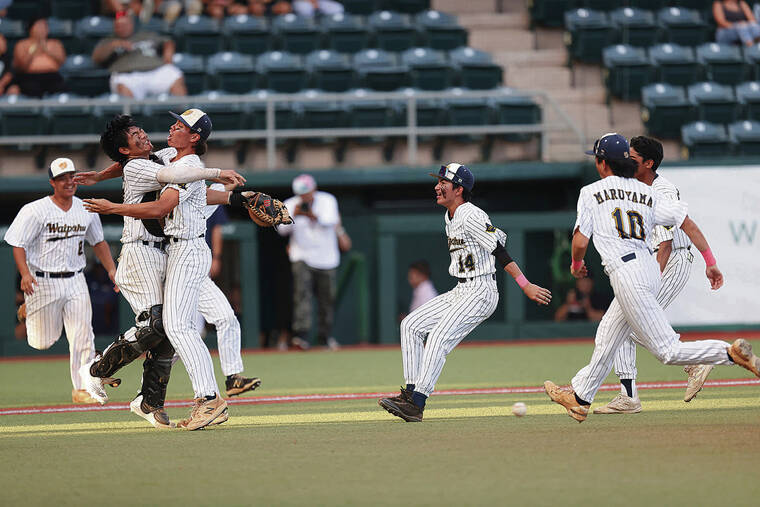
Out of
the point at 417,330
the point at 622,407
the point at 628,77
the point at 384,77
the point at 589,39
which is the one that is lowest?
the point at 622,407

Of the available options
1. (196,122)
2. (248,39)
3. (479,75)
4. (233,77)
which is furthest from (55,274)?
(479,75)

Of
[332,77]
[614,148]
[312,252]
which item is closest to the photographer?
[614,148]

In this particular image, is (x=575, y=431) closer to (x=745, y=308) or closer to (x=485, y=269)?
(x=485, y=269)

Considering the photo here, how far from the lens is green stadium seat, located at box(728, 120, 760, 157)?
1527 centimetres

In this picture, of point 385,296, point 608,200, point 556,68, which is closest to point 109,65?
point 385,296

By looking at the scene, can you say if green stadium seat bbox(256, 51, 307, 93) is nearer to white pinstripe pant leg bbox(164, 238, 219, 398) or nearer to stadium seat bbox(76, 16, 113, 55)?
stadium seat bbox(76, 16, 113, 55)

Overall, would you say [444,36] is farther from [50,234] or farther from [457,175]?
[457,175]

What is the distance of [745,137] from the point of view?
15562mm

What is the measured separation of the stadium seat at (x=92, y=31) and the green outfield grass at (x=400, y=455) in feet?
29.9

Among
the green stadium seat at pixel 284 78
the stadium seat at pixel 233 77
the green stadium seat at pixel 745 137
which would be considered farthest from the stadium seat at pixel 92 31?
the green stadium seat at pixel 745 137

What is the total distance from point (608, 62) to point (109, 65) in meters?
7.03

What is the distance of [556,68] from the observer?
17766 mm

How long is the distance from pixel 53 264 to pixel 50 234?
0.78ft

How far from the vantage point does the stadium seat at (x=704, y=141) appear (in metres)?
15.4
